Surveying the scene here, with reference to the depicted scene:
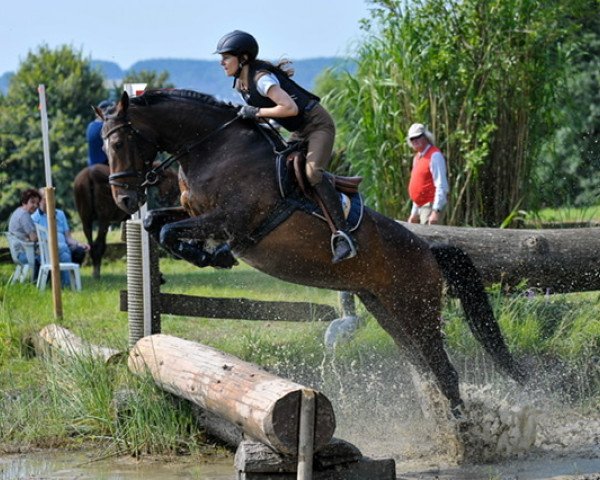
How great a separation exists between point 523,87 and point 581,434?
18.0 feet

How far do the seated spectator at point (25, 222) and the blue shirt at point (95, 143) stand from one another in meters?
0.92

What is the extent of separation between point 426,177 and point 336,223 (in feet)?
14.3

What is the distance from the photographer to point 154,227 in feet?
24.6

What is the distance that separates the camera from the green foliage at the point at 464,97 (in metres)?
12.5

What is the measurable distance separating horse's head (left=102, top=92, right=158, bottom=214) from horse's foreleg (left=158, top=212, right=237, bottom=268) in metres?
0.30

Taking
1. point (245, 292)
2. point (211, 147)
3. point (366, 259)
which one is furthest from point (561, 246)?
point (245, 292)

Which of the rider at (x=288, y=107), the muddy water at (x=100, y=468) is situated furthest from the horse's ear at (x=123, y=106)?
the muddy water at (x=100, y=468)

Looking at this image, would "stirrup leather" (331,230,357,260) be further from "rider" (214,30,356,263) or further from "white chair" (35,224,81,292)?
"white chair" (35,224,81,292)

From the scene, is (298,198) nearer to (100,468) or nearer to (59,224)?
(100,468)

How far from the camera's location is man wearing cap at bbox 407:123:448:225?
11438 mm

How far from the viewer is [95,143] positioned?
1460cm

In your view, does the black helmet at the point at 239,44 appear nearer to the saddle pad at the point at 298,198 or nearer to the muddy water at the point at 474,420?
the saddle pad at the point at 298,198

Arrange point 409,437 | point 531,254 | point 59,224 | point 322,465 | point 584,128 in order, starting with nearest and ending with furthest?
point 322,465, point 409,437, point 531,254, point 59,224, point 584,128

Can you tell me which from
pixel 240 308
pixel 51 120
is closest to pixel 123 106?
pixel 240 308
